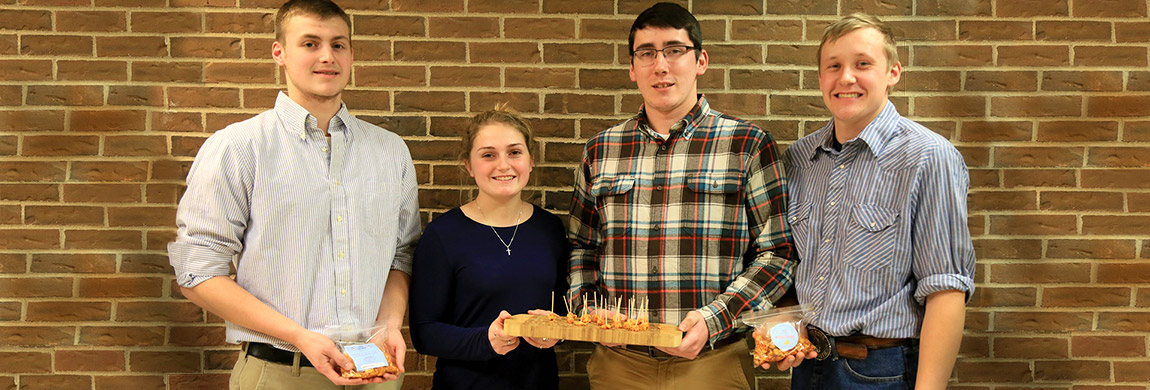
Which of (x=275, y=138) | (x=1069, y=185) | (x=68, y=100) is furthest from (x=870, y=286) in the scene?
(x=68, y=100)

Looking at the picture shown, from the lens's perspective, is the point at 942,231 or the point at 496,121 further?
the point at 496,121

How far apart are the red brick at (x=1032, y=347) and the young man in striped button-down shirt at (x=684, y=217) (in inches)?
52.5

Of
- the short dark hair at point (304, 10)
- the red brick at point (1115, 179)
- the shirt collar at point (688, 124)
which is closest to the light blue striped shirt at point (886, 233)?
the shirt collar at point (688, 124)

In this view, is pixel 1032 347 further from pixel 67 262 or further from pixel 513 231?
pixel 67 262

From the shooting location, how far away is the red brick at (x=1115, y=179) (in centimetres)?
302

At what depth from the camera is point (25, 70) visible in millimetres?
2988

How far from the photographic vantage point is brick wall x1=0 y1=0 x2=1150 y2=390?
3.00 m

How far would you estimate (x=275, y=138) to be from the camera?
232 cm

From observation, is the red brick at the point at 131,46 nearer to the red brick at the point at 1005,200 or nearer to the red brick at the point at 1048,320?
the red brick at the point at 1005,200

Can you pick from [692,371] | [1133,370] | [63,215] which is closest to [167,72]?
[63,215]

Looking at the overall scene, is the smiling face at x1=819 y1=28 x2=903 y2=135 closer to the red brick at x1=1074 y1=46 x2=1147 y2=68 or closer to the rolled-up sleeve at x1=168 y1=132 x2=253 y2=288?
the red brick at x1=1074 y1=46 x2=1147 y2=68

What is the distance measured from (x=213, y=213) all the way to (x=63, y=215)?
1.30m

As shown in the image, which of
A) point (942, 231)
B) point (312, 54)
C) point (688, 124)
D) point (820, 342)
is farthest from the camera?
point (688, 124)

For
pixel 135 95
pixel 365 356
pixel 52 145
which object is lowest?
pixel 365 356
